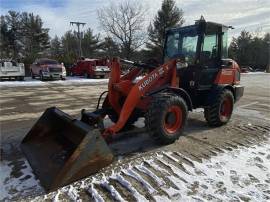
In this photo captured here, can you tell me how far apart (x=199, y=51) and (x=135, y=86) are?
1.95m

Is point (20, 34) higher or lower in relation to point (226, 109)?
higher

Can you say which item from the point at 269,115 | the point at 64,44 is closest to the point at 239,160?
the point at 269,115

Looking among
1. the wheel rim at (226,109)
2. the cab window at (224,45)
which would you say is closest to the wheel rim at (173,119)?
the wheel rim at (226,109)

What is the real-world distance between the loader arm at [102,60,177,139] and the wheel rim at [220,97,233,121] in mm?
1770

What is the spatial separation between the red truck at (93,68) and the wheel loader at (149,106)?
17358mm

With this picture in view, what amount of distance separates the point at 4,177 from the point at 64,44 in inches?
2519

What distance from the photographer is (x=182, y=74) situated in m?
6.33

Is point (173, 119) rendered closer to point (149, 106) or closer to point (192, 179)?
point (149, 106)

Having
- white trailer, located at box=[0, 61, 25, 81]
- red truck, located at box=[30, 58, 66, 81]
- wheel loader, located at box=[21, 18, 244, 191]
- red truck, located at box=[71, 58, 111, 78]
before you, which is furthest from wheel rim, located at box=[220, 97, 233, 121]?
white trailer, located at box=[0, 61, 25, 81]

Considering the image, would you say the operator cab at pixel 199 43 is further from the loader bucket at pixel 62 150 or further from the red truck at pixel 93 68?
the red truck at pixel 93 68

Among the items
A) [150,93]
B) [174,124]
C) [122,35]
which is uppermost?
[122,35]

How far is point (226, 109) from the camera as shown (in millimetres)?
7129

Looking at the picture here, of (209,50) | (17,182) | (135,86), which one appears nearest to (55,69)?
(209,50)

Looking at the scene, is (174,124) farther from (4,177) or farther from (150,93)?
(4,177)
